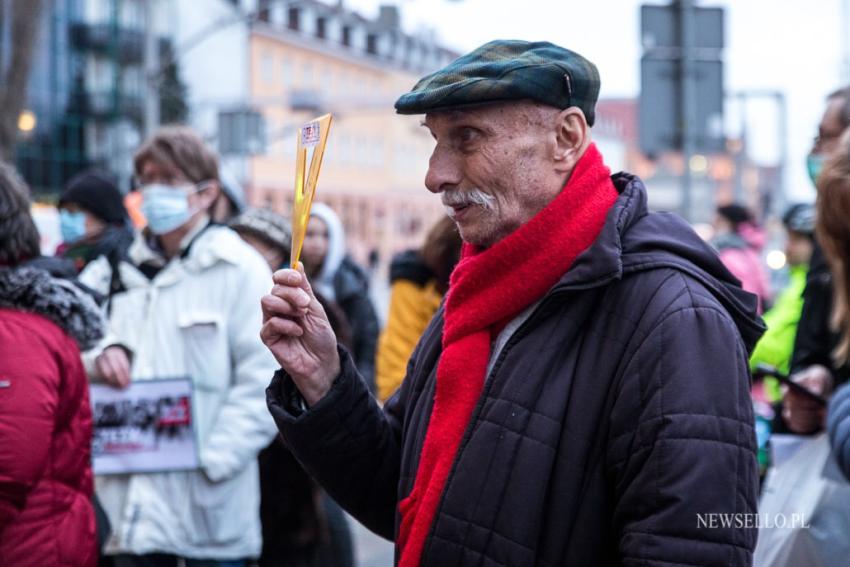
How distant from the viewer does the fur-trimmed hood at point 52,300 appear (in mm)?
3035

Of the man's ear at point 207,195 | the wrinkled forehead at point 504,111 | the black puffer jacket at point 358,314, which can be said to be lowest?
the black puffer jacket at point 358,314

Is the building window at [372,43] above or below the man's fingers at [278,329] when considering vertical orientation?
above

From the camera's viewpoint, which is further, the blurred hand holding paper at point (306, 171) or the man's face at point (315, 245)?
the man's face at point (315, 245)

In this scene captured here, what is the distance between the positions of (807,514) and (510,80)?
5.24 feet

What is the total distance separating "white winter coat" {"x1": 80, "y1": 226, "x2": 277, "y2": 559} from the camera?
4.01 metres

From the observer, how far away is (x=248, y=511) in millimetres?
4164

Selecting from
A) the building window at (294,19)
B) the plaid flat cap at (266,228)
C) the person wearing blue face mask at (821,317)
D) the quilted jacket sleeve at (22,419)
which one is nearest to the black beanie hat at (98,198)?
the plaid flat cap at (266,228)

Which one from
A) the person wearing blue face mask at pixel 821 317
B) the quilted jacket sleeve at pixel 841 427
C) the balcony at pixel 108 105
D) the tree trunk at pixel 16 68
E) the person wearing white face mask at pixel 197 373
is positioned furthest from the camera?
the balcony at pixel 108 105

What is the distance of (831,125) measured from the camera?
3.62 meters

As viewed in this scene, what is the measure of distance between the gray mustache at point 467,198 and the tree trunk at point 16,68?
14760mm

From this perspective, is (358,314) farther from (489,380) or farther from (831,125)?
(489,380)

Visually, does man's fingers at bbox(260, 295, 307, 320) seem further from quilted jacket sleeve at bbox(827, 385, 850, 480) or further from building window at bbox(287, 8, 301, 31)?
building window at bbox(287, 8, 301, 31)

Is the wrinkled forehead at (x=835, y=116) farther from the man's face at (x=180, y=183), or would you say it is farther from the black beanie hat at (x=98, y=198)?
the black beanie hat at (x=98, y=198)

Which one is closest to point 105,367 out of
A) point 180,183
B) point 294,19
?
point 180,183
